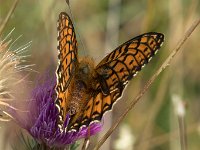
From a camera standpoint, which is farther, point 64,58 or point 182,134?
point 182,134

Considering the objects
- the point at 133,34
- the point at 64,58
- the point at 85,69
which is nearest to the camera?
the point at 64,58

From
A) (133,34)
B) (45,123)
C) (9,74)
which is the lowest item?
(45,123)

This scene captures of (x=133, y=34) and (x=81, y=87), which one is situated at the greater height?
(x=133, y=34)

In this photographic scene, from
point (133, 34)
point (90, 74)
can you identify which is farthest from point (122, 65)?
point (133, 34)

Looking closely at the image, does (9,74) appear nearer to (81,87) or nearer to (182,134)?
(81,87)

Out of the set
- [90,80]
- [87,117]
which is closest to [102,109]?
[87,117]

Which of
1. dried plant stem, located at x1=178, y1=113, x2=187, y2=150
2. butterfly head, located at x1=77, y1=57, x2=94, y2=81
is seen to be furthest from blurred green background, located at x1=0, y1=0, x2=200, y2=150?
dried plant stem, located at x1=178, y1=113, x2=187, y2=150

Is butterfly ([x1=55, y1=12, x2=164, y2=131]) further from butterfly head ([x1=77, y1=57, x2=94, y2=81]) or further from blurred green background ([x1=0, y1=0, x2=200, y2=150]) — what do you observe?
blurred green background ([x1=0, y1=0, x2=200, y2=150])

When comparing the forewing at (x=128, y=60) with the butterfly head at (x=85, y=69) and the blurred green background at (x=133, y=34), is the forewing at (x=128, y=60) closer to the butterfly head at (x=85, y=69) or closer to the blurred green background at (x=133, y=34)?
the butterfly head at (x=85, y=69)
